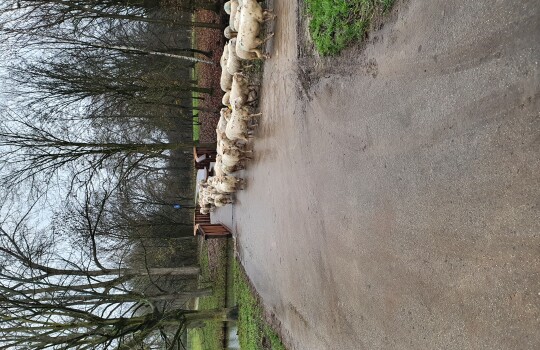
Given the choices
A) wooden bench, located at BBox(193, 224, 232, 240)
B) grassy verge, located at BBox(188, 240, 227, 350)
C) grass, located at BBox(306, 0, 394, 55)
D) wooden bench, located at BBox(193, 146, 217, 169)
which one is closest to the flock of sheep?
wooden bench, located at BBox(193, 224, 232, 240)

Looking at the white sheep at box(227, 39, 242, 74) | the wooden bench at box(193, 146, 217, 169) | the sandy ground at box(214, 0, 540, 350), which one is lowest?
the sandy ground at box(214, 0, 540, 350)

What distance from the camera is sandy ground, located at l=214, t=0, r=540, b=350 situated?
525 centimetres

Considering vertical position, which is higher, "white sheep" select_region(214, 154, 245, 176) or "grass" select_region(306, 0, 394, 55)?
"white sheep" select_region(214, 154, 245, 176)

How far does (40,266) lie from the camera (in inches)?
632

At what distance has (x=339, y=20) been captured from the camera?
344 inches

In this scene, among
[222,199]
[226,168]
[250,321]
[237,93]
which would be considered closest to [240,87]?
[237,93]

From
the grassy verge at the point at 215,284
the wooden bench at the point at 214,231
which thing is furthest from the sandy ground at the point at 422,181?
the grassy verge at the point at 215,284

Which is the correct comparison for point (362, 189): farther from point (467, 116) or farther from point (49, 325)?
point (49, 325)

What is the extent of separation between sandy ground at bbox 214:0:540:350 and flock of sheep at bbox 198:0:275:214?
3.73 feet

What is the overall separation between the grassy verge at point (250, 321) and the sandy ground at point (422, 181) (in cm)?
270

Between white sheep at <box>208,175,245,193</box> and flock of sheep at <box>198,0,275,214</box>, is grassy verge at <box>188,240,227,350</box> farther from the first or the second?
white sheep at <box>208,175,245,193</box>

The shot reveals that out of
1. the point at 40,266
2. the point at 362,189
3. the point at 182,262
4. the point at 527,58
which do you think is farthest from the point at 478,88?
the point at 182,262

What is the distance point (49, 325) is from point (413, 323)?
10.1 meters

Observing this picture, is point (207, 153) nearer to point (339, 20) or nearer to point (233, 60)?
point (233, 60)
